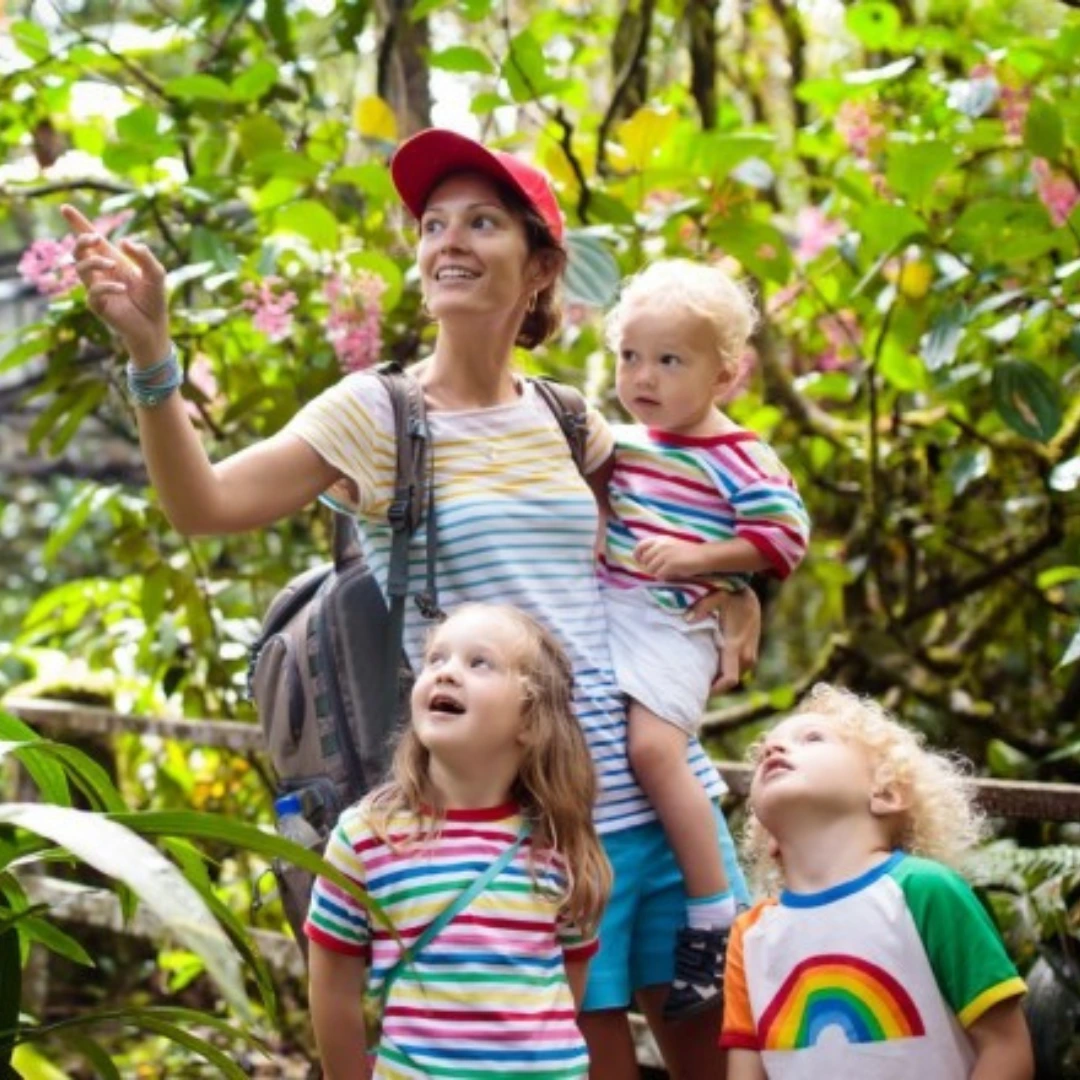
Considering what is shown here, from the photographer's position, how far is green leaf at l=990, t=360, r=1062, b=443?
3.37 metres

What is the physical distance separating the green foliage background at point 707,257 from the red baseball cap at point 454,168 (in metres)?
0.69

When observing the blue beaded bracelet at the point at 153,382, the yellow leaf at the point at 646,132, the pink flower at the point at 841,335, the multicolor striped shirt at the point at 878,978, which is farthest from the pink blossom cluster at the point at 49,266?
the multicolor striped shirt at the point at 878,978

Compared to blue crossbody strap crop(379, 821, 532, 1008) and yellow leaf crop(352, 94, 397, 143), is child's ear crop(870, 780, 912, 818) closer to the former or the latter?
blue crossbody strap crop(379, 821, 532, 1008)

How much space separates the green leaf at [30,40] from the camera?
13.6 ft

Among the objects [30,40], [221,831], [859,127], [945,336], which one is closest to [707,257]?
[859,127]

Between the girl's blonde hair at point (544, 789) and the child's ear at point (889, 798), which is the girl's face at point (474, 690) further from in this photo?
the child's ear at point (889, 798)

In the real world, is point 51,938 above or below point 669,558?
below

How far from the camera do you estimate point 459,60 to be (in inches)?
147

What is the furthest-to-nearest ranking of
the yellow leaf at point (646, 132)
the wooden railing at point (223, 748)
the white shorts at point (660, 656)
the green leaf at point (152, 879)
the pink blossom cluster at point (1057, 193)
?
the yellow leaf at point (646, 132) → the pink blossom cluster at point (1057, 193) → the wooden railing at point (223, 748) → the white shorts at point (660, 656) → the green leaf at point (152, 879)

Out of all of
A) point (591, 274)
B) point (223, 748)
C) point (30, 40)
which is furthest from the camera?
point (223, 748)

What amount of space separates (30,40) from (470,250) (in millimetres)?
2067

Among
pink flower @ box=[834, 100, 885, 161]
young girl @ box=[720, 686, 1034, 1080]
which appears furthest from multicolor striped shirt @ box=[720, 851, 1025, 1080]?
pink flower @ box=[834, 100, 885, 161]

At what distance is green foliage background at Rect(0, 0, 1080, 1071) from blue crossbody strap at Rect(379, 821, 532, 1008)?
121 cm

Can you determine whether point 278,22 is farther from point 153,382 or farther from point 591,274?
point 153,382
